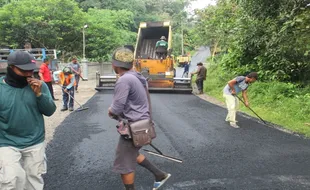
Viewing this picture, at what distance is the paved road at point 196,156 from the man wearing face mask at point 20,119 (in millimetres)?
1092

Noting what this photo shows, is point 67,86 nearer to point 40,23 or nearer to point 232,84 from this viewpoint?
point 232,84

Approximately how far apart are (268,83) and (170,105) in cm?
393

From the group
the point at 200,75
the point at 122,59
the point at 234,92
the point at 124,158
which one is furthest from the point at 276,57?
the point at 124,158

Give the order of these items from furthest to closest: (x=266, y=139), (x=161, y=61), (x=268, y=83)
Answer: (x=161, y=61)
(x=268, y=83)
(x=266, y=139)

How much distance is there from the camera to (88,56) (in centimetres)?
2616

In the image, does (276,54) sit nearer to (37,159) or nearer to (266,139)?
(266,139)

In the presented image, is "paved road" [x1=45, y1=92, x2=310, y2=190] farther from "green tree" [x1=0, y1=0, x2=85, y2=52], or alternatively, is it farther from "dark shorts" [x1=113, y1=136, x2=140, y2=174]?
"green tree" [x1=0, y1=0, x2=85, y2=52]

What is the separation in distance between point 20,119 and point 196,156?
300cm

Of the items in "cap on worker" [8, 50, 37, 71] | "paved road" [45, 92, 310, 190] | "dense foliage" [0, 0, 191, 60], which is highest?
"dense foliage" [0, 0, 191, 60]

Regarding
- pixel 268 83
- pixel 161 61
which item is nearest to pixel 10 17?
pixel 161 61

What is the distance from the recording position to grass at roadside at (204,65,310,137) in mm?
8008

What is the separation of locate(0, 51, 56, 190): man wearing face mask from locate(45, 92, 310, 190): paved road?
1092 mm

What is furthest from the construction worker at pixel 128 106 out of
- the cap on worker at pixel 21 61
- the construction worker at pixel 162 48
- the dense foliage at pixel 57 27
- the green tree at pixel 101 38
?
the green tree at pixel 101 38

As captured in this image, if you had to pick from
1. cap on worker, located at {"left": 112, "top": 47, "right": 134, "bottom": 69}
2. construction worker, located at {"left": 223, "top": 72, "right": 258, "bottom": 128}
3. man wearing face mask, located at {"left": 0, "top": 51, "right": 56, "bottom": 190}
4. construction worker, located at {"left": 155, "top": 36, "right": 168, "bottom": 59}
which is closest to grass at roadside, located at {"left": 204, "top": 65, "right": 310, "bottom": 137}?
construction worker, located at {"left": 223, "top": 72, "right": 258, "bottom": 128}
